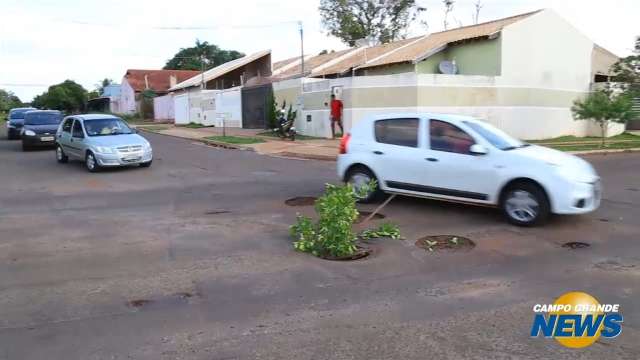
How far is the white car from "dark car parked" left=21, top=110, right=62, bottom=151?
1563 centimetres

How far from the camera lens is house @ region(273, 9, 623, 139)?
21281mm

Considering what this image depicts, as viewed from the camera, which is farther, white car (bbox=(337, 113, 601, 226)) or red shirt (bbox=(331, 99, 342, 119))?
red shirt (bbox=(331, 99, 342, 119))

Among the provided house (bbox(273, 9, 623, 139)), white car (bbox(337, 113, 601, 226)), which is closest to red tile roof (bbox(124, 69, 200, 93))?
house (bbox(273, 9, 623, 139))

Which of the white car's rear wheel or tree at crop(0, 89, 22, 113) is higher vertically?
tree at crop(0, 89, 22, 113)

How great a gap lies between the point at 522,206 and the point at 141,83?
58.2 meters

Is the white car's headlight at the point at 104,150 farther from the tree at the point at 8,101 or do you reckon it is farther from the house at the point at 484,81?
the tree at the point at 8,101

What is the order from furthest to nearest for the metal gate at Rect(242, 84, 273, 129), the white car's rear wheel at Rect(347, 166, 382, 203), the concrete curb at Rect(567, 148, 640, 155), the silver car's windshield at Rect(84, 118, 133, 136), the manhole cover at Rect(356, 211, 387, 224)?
the metal gate at Rect(242, 84, 273, 129) < the concrete curb at Rect(567, 148, 640, 155) < the silver car's windshield at Rect(84, 118, 133, 136) < the white car's rear wheel at Rect(347, 166, 382, 203) < the manhole cover at Rect(356, 211, 387, 224)

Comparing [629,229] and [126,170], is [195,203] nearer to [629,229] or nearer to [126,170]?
[126,170]

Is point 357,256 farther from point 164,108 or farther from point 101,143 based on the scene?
point 164,108

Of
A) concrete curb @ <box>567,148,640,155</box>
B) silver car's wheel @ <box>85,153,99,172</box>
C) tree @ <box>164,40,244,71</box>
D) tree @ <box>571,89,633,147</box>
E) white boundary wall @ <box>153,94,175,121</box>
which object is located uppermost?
tree @ <box>164,40,244,71</box>

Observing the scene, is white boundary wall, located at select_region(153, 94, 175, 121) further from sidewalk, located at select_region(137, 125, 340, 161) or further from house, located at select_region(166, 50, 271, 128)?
sidewalk, located at select_region(137, 125, 340, 161)

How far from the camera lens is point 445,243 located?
718 cm

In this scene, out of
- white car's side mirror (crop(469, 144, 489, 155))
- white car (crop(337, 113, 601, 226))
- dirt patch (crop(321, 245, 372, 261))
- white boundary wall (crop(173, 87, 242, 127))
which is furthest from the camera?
white boundary wall (crop(173, 87, 242, 127))

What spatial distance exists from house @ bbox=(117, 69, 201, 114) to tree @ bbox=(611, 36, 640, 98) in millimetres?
44236
